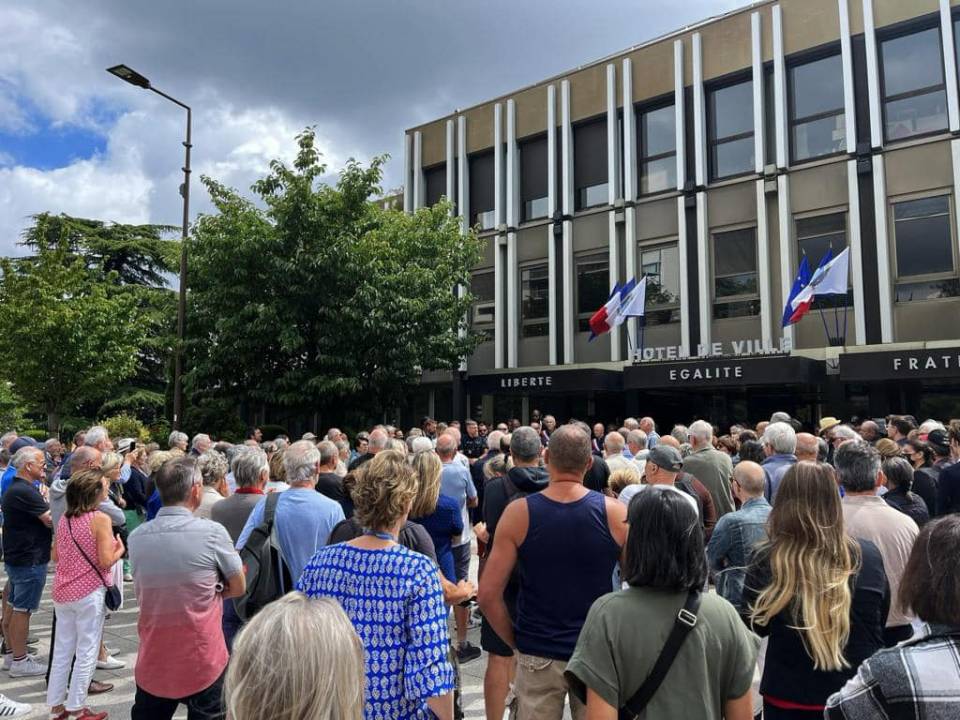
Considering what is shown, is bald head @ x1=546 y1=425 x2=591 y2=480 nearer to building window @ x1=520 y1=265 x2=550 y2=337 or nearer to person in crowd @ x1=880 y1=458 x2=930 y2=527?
person in crowd @ x1=880 y1=458 x2=930 y2=527

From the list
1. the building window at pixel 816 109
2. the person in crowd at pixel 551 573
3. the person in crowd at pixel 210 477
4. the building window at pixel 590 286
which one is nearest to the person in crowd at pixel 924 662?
the person in crowd at pixel 551 573

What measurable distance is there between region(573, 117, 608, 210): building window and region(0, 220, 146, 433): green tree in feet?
43.7

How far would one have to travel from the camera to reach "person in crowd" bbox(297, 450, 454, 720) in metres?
2.69

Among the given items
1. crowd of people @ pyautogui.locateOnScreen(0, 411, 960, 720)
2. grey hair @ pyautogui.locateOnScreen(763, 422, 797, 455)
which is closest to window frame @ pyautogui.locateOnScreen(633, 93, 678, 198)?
grey hair @ pyautogui.locateOnScreen(763, 422, 797, 455)

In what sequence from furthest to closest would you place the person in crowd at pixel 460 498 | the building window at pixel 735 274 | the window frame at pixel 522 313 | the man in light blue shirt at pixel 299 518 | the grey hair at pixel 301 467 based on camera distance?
the window frame at pixel 522 313, the building window at pixel 735 274, the person in crowd at pixel 460 498, the grey hair at pixel 301 467, the man in light blue shirt at pixel 299 518

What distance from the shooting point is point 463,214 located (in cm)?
2344

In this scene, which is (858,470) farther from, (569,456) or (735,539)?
(569,456)

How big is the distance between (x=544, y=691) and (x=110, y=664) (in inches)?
172

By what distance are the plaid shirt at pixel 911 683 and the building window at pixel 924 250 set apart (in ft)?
53.7

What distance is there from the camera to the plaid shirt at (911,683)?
62.9 inches

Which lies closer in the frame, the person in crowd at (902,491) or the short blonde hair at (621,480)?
the person in crowd at (902,491)

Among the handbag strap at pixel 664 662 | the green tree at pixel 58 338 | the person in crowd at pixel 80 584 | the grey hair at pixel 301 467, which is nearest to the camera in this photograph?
the handbag strap at pixel 664 662

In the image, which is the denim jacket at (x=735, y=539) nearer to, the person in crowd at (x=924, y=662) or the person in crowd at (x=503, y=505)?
the person in crowd at (x=503, y=505)

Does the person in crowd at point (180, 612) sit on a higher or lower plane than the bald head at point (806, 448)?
lower
